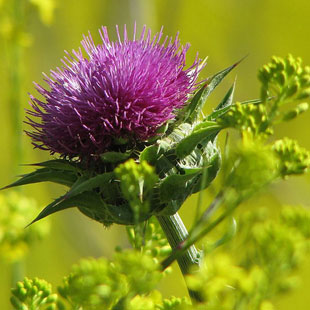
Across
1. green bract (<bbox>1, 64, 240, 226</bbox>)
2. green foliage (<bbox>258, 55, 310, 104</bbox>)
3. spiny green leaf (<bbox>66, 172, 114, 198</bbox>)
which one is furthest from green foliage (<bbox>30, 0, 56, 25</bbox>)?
green foliage (<bbox>258, 55, 310, 104</bbox>)

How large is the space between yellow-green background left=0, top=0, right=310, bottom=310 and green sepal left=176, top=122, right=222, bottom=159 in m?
2.07

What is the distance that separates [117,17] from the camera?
332cm

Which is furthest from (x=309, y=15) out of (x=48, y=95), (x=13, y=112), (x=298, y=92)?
(x=298, y=92)

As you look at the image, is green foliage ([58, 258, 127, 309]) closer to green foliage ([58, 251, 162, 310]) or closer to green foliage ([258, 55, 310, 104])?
green foliage ([58, 251, 162, 310])

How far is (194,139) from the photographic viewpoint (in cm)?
109

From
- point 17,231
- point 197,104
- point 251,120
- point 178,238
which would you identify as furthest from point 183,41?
point 251,120

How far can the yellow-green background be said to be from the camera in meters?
3.36

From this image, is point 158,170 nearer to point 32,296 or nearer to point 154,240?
point 154,240

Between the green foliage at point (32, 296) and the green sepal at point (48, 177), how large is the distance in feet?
0.70

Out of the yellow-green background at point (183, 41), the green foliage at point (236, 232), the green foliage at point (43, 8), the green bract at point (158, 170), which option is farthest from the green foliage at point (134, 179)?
the yellow-green background at point (183, 41)

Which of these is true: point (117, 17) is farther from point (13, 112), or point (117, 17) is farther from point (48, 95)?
point (48, 95)

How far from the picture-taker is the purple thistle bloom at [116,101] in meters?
1.19

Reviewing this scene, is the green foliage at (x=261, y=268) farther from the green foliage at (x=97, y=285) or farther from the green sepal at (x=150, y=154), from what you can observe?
the green sepal at (x=150, y=154)

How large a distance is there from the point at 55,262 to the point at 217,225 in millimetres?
3229
